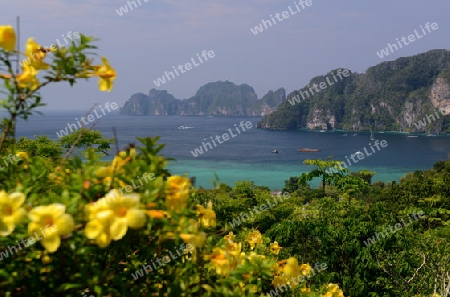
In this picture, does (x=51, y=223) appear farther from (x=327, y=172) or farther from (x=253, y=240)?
(x=327, y=172)

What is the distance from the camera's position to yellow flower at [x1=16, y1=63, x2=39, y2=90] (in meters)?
1.05

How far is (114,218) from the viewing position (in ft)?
2.72

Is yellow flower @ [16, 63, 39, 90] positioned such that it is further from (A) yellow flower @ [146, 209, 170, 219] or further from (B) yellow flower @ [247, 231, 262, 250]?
(B) yellow flower @ [247, 231, 262, 250]

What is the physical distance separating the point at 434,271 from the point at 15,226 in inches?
197

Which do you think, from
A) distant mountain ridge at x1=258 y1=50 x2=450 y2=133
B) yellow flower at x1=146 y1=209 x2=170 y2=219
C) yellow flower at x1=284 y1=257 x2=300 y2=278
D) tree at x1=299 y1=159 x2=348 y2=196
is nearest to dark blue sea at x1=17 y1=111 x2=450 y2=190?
tree at x1=299 y1=159 x2=348 y2=196

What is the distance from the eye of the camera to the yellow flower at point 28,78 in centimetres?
105

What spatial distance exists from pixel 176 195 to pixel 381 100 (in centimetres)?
11975

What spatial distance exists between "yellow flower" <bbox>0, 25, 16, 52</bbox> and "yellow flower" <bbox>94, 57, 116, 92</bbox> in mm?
229

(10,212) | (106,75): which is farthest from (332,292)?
(10,212)

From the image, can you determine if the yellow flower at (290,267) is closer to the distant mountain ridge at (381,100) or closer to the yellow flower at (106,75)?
the yellow flower at (106,75)

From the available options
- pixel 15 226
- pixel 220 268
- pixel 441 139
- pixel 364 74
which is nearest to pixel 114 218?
pixel 15 226

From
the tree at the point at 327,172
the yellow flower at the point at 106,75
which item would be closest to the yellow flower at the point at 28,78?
the yellow flower at the point at 106,75

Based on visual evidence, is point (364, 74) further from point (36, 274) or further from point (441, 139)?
point (36, 274)

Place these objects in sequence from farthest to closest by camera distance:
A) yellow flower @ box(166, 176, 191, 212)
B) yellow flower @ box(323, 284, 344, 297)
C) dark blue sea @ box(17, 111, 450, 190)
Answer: dark blue sea @ box(17, 111, 450, 190) → yellow flower @ box(323, 284, 344, 297) → yellow flower @ box(166, 176, 191, 212)
